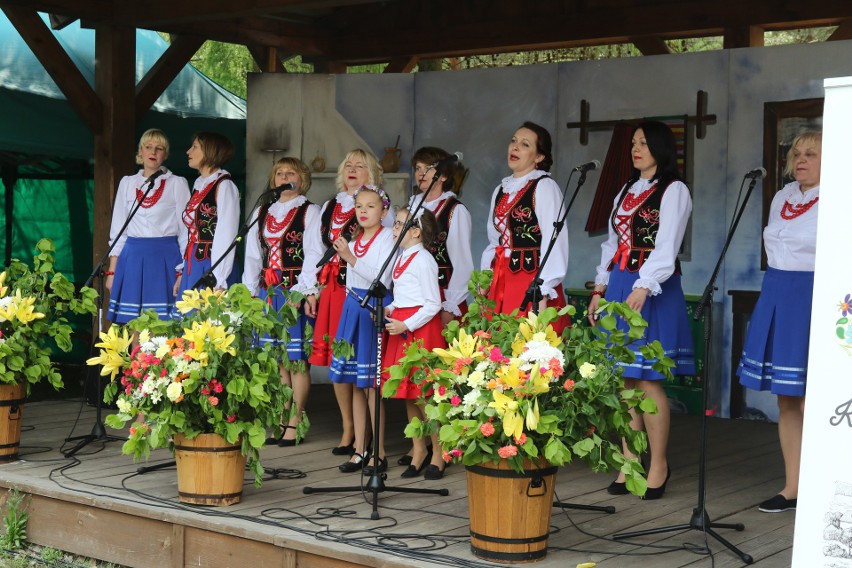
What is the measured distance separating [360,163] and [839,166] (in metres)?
2.61

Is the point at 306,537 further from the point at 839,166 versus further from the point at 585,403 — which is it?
the point at 839,166

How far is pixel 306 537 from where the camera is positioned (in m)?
3.61

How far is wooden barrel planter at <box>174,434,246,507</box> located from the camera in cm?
391

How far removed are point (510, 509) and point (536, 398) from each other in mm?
352

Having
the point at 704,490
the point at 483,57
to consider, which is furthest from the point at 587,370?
the point at 483,57

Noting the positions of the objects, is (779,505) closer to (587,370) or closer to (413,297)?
(587,370)

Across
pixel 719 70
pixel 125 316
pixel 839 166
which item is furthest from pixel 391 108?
pixel 839 166

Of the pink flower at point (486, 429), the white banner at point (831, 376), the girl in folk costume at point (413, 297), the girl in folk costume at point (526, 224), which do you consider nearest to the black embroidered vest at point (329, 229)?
the girl in folk costume at point (413, 297)

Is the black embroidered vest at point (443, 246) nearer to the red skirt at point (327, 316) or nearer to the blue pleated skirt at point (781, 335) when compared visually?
the red skirt at point (327, 316)

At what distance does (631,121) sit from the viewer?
669cm

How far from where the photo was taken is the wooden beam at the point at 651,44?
7.20 m

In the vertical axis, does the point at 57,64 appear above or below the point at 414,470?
above

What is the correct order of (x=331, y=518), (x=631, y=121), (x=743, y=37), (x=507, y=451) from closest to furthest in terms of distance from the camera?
(x=507, y=451) < (x=331, y=518) < (x=631, y=121) < (x=743, y=37)

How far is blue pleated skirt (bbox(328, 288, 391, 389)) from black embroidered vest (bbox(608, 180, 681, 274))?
104cm
